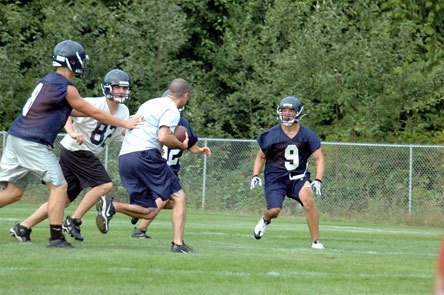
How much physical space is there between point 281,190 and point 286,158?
1.30 feet

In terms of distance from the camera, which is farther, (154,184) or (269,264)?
(154,184)

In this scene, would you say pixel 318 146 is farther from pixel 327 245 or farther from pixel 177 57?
pixel 177 57

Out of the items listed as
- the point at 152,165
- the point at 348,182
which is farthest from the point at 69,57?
the point at 348,182

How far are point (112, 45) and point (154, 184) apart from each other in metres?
17.0

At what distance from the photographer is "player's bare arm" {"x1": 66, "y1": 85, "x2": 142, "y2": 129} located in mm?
11047

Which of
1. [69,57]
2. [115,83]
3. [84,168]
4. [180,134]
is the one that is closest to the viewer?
[69,57]

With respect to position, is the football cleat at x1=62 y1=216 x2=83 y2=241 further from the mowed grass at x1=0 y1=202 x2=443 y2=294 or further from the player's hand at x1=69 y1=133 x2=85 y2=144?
the player's hand at x1=69 y1=133 x2=85 y2=144

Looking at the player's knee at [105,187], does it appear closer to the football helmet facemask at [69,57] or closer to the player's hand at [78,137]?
the player's hand at [78,137]

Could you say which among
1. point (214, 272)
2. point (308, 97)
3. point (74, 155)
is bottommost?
point (214, 272)

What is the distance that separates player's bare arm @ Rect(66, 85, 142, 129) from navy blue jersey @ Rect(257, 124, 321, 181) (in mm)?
3204

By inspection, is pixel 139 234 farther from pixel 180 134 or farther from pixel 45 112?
pixel 45 112

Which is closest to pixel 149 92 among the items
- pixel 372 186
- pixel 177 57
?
pixel 177 57

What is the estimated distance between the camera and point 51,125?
1113 centimetres

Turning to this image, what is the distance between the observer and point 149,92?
93.4 ft
